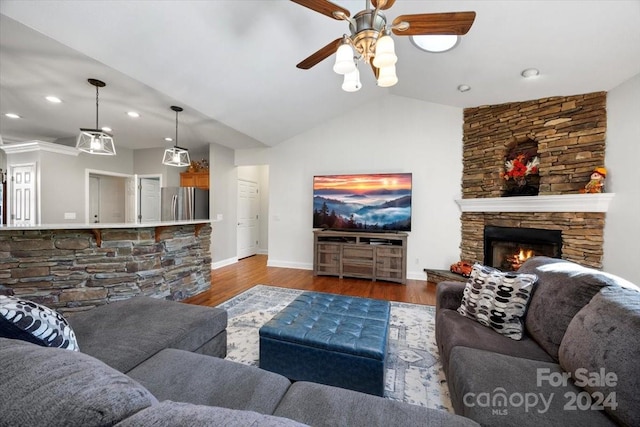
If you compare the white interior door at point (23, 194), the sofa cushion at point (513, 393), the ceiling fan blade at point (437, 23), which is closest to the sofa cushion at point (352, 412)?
the sofa cushion at point (513, 393)

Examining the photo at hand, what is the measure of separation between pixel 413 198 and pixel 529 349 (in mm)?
3274

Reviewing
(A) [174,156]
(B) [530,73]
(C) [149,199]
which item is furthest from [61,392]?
(C) [149,199]

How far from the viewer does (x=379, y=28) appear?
171 cm

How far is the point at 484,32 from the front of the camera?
101 inches

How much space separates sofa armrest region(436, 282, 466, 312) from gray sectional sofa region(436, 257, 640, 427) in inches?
15.9

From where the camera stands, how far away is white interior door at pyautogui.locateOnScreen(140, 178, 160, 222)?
6.22 m

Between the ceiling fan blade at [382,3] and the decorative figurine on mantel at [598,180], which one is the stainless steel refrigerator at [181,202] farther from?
the decorative figurine on mantel at [598,180]

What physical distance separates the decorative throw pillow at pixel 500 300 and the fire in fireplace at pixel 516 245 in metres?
2.28

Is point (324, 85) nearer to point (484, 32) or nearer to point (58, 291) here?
point (484, 32)

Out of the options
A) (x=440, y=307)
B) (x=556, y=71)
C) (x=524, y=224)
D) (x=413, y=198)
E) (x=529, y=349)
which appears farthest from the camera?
(x=413, y=198)

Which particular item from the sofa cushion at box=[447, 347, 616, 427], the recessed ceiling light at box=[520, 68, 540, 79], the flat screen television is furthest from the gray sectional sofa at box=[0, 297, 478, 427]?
the recessed ceiling light at box=[520, 68, 540, 79]

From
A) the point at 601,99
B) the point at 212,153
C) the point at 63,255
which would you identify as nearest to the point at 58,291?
the point at 63,255

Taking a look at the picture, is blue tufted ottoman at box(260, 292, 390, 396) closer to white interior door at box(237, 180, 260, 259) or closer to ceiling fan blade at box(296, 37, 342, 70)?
ceiling fan blade at box(296, 37, 342, 70)

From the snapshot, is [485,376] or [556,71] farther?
[556,71]
